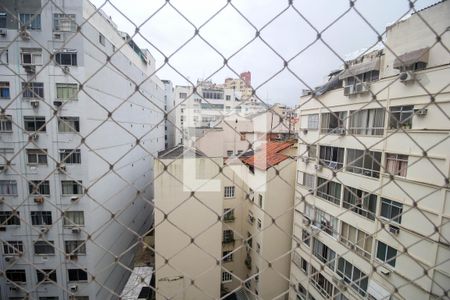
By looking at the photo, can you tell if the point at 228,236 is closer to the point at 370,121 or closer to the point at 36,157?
the point at 370,121

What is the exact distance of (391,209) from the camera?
288cm

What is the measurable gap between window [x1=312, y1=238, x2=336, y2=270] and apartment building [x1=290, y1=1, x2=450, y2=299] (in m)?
0.02

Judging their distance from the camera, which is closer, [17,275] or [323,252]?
[323,252]

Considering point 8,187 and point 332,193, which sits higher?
point 332,193

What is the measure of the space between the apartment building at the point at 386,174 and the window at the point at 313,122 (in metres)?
0.02

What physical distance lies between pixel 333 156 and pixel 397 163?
1009 mm

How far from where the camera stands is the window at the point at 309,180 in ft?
13.3

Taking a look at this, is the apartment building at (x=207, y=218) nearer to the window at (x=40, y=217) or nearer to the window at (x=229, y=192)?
the window at (x=229, y=192)

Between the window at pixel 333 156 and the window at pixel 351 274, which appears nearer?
the window at pixel 351 274

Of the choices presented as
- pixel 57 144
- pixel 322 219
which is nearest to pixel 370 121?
pixel 322 219

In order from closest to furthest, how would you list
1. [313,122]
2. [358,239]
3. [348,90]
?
[348,90]
[358,239]
[313,122]

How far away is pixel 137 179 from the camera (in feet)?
22.6

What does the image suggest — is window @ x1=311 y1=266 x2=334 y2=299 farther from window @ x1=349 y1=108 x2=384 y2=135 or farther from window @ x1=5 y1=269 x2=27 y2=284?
window @ x1=5 y1=269 x2=27 y2=284

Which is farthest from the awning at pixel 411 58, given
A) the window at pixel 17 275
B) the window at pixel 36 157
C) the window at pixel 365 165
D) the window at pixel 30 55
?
the window at pixel 17 275
